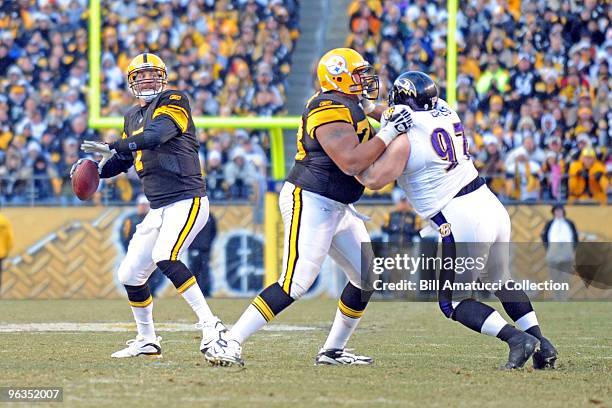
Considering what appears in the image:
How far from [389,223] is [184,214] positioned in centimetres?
696

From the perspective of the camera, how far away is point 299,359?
24.0 ft

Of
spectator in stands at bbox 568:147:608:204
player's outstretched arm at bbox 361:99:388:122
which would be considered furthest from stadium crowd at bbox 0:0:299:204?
player's outstretched arm at bbox 361:99:388:122

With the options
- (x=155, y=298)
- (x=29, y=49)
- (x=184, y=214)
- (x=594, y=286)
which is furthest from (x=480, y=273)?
(x=29, y=49)

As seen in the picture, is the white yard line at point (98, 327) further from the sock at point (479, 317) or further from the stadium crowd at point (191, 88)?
the stadium crowd at point (191, 88)

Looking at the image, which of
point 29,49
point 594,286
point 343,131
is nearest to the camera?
point 343,131

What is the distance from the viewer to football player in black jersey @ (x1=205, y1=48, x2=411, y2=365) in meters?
6.55

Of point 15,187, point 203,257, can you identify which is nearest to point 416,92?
point 203,257

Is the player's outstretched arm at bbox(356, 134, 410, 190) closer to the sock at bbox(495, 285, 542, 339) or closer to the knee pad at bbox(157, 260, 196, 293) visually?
the sock at bbox(495, 285, 542, 339)

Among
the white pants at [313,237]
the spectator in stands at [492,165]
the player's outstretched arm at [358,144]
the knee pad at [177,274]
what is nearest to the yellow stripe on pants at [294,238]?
the white pants at [313,237]

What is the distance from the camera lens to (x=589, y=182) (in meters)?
13.9

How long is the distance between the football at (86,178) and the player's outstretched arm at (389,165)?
1.92 m

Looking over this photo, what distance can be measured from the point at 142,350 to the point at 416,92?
2.26 metres

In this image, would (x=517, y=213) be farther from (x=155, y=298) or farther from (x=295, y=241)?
(x=295, y=241)

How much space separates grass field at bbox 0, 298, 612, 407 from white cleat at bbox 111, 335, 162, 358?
0.10 m
